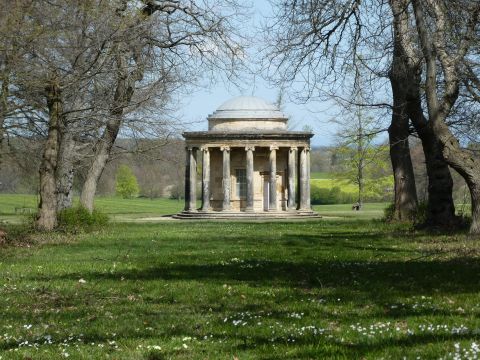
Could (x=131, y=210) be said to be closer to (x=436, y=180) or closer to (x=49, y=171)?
(x=49, y=171)

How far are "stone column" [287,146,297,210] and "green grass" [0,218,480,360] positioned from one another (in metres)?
33.1

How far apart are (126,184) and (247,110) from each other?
182 feet

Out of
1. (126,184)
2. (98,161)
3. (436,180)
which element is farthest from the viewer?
(126,184)

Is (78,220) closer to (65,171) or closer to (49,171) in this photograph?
(49,171)

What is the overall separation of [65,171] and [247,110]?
60.4ft

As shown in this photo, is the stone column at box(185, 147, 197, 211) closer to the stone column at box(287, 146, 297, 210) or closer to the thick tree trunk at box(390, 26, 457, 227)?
the stone column at box(287, 146, 297, 210)

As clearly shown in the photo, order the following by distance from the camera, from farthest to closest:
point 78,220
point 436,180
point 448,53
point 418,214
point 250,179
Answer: point 250,179
point 78,220
point 418,214
point 436,180
point 448,53

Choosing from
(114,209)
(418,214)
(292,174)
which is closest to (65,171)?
(418,214)

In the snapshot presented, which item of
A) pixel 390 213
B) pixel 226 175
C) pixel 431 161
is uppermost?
pixel 226 175

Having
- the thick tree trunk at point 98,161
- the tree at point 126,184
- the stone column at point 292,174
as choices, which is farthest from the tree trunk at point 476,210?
the tree at point 126,184

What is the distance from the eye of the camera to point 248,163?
50.3 meters

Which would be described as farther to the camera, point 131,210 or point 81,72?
point 131,210

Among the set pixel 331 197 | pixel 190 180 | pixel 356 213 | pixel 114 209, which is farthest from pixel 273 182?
pixel 331 197

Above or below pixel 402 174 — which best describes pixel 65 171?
above
